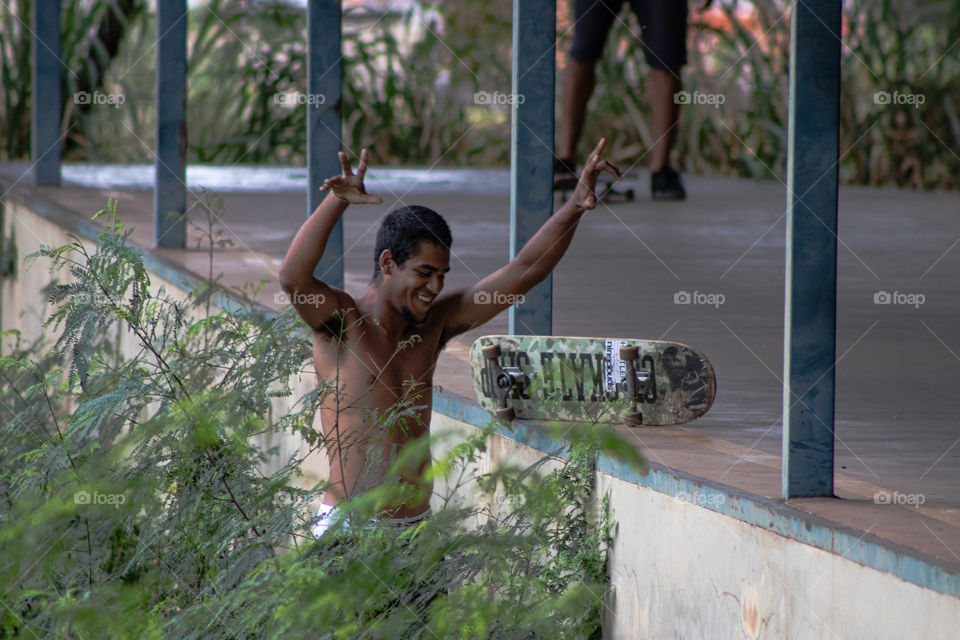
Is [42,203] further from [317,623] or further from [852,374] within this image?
[317,623]

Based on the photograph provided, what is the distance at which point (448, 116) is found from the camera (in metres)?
11.5

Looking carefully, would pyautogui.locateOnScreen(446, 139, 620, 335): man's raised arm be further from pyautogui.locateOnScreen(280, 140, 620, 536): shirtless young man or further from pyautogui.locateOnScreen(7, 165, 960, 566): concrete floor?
pyautogui.locateOnScreen(7, 165, 960, 566): concrete floor

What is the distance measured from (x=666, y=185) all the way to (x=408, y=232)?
5.12m

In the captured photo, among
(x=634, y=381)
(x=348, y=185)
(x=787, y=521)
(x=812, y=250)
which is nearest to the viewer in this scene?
(x=787, y=521)

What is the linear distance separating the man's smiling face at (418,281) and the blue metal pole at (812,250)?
2.80ft

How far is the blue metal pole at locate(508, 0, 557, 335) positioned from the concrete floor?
267mm

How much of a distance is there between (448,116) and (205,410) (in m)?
Result: 8.69

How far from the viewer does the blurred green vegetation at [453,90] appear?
9.91 meters

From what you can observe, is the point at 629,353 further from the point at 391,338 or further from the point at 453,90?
the point at 453,90

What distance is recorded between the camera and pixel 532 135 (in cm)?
332

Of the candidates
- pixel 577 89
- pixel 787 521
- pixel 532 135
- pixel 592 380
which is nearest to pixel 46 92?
pixel 577 89

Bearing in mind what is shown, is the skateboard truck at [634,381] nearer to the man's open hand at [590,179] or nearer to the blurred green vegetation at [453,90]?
the man's open hand at [590,179]

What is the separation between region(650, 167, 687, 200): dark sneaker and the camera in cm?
785

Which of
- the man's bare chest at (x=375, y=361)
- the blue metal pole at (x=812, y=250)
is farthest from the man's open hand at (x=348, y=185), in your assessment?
the blue metal pole at (x=812, y=250)
